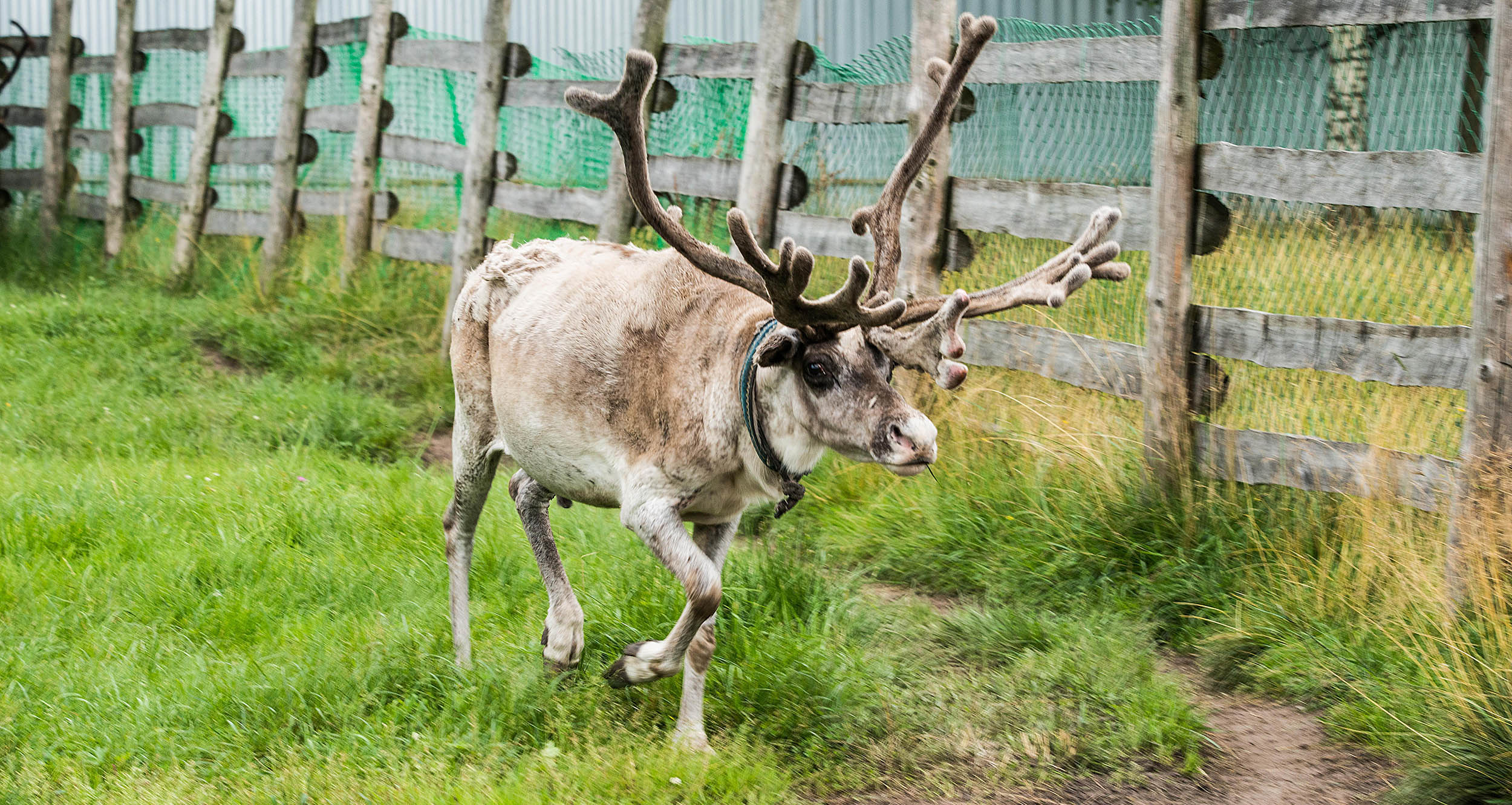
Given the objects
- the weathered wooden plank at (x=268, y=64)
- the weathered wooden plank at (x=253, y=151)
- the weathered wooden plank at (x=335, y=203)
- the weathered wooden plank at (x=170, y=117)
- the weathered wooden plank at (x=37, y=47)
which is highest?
the weathered wooden plank at (x=37, y=47)

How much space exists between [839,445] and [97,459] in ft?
15.8

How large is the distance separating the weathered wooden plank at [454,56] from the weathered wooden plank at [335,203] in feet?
3.49

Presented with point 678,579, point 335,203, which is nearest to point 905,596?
point 678,579

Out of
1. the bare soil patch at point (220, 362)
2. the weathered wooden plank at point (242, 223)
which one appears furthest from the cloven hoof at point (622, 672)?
the weathered wooden plank at point (242, 223)

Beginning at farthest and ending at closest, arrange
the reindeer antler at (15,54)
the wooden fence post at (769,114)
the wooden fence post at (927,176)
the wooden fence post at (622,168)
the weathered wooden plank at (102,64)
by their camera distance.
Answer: the reindeer antler at (15,54) < the weathered wooden plank at (102,64) < the wooden fence post at (622,168) < the wooden fence post at (769,114) < the wooden fence post at (927,176)

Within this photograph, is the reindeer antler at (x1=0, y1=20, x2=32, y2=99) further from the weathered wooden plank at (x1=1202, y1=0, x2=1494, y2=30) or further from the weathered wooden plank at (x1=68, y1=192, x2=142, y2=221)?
the weathered wooden plank at (x1=1202, y1=0, x2=1494, y2=30)

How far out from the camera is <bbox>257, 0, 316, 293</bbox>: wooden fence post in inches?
431

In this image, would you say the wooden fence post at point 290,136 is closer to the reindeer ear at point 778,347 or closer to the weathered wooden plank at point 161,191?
the weathered wooden plank at point 161,191

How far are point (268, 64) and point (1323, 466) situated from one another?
9.89 metres

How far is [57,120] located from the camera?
43.8ft

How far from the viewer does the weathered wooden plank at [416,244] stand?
975cm

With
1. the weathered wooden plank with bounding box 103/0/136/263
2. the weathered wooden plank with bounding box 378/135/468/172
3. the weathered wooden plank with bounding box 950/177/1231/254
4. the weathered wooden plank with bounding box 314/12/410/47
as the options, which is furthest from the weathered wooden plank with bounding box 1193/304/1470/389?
the weathered wooden plank with bounding box 103/0/136/263

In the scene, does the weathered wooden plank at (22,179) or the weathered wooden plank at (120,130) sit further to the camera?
the weathered wooden plank at (22,179)

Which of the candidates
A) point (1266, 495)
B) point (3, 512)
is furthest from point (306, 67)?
point (1266, 495)
